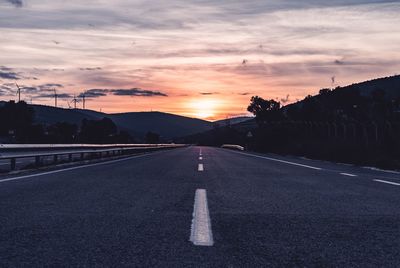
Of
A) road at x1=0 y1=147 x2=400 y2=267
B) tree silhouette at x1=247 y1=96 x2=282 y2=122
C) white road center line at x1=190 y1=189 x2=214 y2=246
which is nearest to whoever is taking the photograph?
road at x1=0 y1=147 x2=400 y2=267

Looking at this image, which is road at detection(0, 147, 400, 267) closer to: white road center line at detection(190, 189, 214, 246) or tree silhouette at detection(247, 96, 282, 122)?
white road center line at detection(190, 189, 214, 246)

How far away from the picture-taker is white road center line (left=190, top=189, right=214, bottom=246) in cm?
430

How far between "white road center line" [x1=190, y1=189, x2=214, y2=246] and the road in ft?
0.04

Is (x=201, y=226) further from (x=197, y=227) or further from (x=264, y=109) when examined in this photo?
(x=264, y=109)

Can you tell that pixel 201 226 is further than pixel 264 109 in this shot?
No

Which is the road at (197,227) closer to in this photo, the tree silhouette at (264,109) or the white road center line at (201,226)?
the white road center line at (201,226)

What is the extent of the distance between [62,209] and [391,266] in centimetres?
412

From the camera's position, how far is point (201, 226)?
4.97 m

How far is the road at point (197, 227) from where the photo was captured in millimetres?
3734

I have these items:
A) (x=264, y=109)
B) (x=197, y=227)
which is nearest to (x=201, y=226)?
(x=197, y=227)

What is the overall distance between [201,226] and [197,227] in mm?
63

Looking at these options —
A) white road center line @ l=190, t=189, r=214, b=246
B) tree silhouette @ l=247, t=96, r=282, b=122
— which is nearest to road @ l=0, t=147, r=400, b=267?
white road center line @ l=190, t=189, r=214, b=246

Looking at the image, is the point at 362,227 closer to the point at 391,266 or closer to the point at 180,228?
the point at 391,266

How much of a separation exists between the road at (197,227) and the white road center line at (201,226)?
0.01 meters
